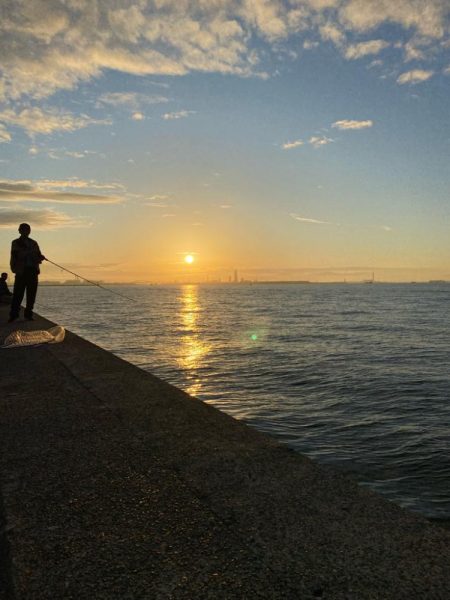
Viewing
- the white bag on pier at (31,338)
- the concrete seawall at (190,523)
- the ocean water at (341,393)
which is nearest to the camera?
the concrete seawall at (190,523)

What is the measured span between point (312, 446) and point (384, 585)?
5.46m

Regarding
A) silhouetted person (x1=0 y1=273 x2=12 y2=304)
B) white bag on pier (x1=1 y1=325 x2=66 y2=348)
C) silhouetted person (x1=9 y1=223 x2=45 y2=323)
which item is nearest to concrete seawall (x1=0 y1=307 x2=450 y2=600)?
white bag on pier (x1=1 y1=325 x2=66 y2=348)

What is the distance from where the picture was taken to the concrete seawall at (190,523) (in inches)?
65.6

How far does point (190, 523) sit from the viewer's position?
6.81ft

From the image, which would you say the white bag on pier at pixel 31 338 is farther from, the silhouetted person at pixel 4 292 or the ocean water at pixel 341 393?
the silhouetted person at pixel 4 292

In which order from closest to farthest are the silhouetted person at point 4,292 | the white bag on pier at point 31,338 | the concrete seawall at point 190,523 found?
the concrete seawall at point 190,523 < the white bag on pier at point 31,338 < the silhouetted person at point 4,292

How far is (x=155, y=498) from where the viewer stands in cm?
233

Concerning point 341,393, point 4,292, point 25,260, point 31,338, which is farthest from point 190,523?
point 4,292

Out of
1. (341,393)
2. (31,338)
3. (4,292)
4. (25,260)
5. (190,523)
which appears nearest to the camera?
(190,523)

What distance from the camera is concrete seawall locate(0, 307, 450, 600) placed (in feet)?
5.47

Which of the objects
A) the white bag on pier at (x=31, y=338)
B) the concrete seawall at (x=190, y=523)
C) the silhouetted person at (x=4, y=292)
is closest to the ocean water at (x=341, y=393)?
the concrete seawall at (x=190, y=523)

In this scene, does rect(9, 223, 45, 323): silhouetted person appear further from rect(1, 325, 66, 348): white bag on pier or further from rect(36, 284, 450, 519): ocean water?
rect(36, 284, 450, 519): ocean water

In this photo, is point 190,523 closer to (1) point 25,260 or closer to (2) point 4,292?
(1) point 25,260

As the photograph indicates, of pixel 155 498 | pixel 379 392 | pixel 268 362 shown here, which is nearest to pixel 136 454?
pixel 155 498
